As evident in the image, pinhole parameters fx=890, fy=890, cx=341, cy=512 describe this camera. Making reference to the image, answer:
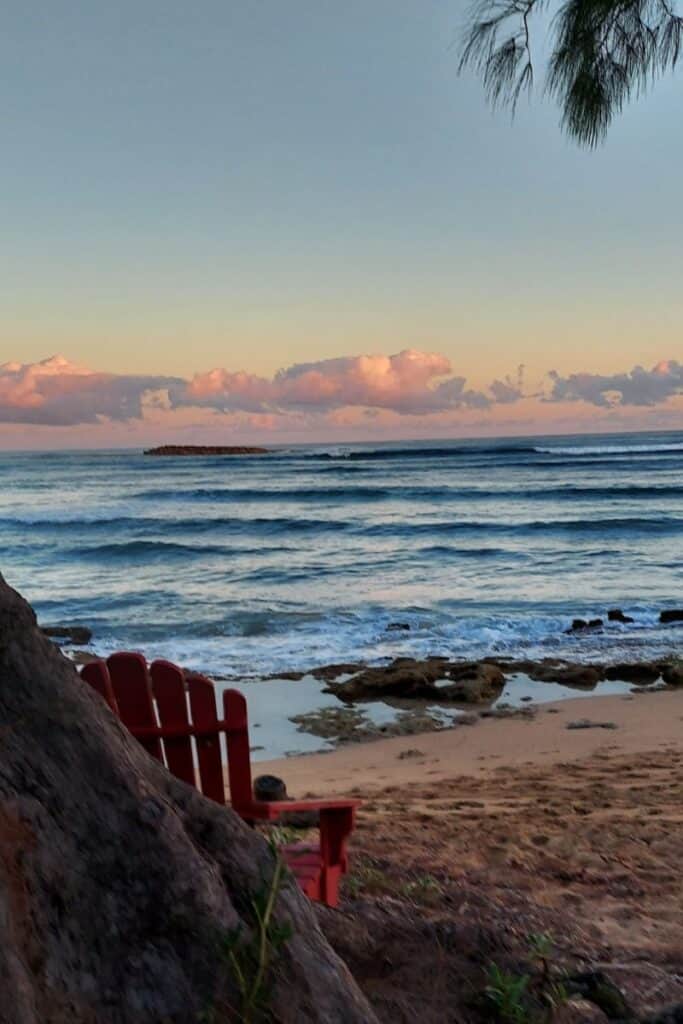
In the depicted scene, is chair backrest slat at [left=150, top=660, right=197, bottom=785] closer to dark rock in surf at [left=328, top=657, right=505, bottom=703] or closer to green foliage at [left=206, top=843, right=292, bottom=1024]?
green foliage at [left=206, top=843, right=292, bottom=1024]

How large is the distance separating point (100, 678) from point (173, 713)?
336 millimetres

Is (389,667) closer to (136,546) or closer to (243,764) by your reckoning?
(243,764)

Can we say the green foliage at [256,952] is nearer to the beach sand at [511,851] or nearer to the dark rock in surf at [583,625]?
the beach sand at [511,851]

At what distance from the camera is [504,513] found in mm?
29531

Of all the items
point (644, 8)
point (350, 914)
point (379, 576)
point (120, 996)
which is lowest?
point (379, 576)

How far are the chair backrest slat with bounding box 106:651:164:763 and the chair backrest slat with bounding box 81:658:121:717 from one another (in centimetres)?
4

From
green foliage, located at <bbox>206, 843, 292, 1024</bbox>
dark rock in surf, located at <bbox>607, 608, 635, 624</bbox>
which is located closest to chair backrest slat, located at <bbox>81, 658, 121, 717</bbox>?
green foliage, located at <bbox>206, 843, 292, 1024</bbox>

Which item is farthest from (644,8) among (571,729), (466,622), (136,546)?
(136,546)

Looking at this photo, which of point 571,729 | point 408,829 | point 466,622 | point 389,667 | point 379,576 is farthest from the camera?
point 379,576

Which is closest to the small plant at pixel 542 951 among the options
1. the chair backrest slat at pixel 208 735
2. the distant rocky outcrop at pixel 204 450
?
the chair backrest slat at pixel 208 735

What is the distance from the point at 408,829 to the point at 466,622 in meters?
7.99

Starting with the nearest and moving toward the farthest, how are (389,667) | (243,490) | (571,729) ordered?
(571,729), (389,667), (243,490)

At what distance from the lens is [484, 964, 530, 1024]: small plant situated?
2316 millimetres

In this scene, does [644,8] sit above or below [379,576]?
above
